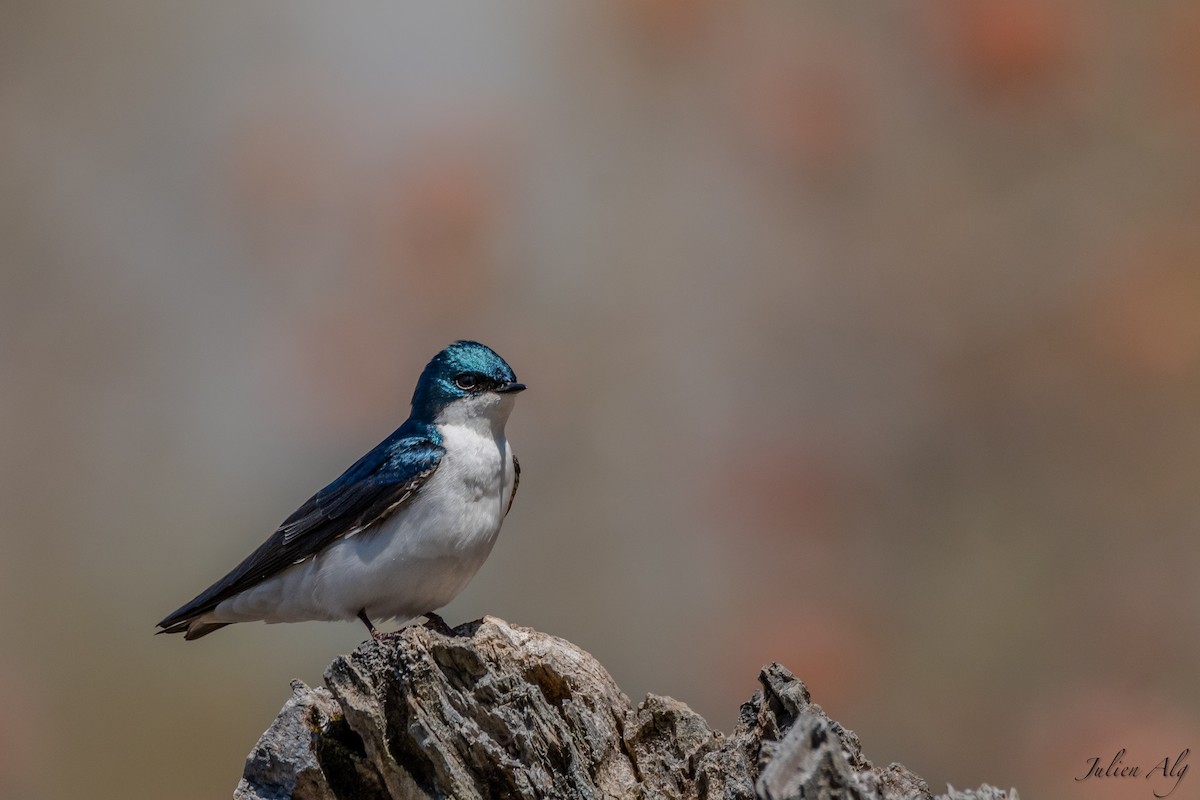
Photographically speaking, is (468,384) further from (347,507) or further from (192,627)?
(192,627)

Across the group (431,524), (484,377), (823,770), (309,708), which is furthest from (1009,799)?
(484,377)

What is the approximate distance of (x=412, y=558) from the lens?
464 cm

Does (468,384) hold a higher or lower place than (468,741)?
higher

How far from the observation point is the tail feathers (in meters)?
5.09

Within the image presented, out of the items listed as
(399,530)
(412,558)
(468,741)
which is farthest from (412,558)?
(468,741)

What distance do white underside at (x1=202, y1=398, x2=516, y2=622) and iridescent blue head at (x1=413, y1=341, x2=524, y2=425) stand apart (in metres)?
0.16

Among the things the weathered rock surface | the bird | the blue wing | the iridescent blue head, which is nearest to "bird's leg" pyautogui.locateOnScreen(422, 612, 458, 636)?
the bird

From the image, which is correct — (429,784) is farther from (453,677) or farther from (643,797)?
(643,797)

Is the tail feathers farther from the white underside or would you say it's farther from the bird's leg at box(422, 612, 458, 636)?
the bird's leg at box(422, 612, 458, 636)

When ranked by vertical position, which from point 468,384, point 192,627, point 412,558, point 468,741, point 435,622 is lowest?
point 192,627

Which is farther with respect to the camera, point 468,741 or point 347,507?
point 347,507

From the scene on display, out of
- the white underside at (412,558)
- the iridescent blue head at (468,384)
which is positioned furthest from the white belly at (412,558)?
the iridescent blue head at (468,384)

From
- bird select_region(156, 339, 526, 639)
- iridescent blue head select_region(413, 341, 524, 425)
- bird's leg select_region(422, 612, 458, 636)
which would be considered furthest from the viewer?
iridescent blue head select_region(413, 341, 524, 425)

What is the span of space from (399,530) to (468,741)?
4.77 feet
